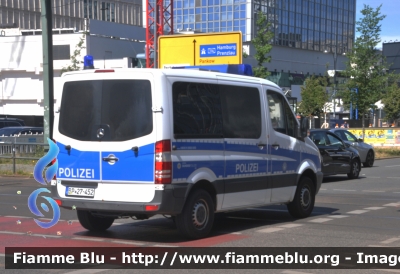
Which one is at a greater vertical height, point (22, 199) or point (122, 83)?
point (122, 83)

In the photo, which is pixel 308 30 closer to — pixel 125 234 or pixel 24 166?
pixel 24 166

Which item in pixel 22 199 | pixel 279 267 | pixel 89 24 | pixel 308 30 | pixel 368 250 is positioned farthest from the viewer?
pixel 308 30

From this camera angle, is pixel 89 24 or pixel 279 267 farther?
pixel 89 24

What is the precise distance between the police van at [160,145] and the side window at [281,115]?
1.05 feet

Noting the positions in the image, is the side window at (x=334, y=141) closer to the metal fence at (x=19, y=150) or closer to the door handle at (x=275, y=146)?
the metal fence at (x=19, y=150)

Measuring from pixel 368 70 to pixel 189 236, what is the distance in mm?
31520

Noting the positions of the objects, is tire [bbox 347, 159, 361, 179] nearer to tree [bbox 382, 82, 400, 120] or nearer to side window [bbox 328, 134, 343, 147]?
side window [bbox 328, 134, 343, 147]

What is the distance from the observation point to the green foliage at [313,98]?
62062mm

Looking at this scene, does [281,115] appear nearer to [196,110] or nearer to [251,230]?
[251,230]

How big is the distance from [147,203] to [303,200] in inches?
160

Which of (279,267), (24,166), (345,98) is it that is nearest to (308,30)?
(345,98)

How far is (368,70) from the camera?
3919 cm

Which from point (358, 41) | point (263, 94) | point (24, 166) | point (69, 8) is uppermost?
point (69, 8)

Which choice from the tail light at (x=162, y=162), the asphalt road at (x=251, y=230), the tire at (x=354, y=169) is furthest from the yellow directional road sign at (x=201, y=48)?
the tail light at (x=162, y=162)
